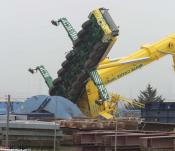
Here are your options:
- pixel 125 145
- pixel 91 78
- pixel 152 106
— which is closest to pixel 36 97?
pixel 91 78

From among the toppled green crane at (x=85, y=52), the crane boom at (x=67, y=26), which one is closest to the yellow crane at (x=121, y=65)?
the toppled green crane at (x=85, y=52)

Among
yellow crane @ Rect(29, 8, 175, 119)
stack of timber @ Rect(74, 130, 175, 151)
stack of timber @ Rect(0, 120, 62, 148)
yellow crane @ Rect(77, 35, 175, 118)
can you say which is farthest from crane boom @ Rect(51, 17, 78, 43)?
stack of timber @ Rect(74, 130, 175, 151)

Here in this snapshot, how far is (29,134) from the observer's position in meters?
17.9

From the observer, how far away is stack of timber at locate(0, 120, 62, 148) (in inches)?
692

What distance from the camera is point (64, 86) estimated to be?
33656mm

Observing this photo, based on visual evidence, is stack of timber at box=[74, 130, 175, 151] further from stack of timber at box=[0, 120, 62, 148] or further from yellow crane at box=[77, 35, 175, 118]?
yellow crane at box=[77, 35, 175, 118]

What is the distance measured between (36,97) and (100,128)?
8.68 metres

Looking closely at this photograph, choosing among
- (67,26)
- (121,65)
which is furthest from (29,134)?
(67,26)

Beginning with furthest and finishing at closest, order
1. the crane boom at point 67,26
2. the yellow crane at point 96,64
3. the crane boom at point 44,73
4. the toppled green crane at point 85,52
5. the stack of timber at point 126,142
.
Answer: the crane boom at point 44,73 < the crane boom at point 67,26 < the yellow crane at point 96,64 < the toppled green crane at point 85,52 < the stack of timber at point 126,142

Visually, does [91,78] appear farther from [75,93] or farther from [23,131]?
[23,131]

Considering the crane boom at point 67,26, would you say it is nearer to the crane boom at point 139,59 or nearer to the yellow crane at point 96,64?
the yellow crane at point 96,64

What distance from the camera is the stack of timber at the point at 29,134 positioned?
692 inches

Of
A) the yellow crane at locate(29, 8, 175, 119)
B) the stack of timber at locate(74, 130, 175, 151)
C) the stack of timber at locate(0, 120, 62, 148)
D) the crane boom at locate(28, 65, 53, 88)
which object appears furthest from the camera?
the crane boom at locate(28, 65, 53, 88)

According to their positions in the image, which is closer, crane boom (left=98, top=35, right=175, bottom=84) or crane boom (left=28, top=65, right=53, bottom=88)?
crane boom (left=98, top=35, right=175, bottom=84)
